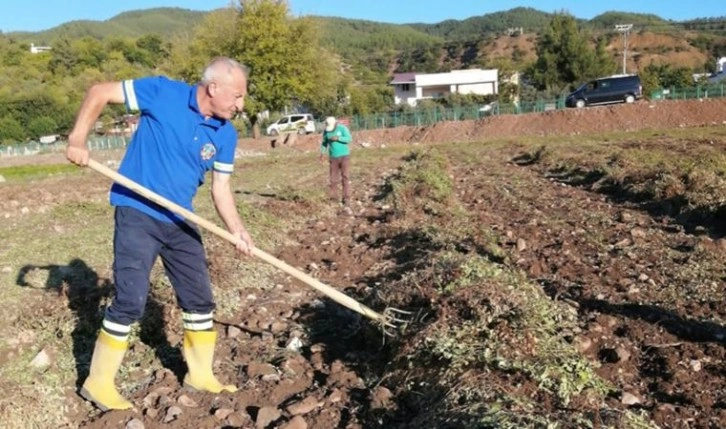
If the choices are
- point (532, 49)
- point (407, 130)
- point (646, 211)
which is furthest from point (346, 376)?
point (532, 49)

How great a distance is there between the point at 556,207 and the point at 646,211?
120 cm

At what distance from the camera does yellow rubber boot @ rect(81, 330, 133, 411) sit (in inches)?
152

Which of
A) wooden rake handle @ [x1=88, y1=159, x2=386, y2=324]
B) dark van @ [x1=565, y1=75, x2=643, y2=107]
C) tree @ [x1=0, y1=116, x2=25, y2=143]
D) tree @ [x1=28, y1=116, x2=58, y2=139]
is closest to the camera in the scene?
wooden rake handle @ [x1=88, y1=159, x2=386, y2=324]

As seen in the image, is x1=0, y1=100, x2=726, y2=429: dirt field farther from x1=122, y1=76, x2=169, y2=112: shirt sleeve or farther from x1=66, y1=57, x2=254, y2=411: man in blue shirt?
x1=122, y1=76, x2=169, y2=112: shirt sleeve

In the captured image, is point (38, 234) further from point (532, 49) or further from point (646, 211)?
point (532, 49)

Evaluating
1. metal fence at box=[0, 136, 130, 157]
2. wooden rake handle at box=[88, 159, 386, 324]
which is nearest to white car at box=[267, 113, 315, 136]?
metal fence at box=[0, 136, 130, 157]

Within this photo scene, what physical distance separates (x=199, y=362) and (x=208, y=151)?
1.27 metres

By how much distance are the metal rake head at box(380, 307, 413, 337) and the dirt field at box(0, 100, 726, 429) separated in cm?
7

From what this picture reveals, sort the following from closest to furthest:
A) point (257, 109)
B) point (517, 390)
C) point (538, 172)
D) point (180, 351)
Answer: point (517, 390) < point (180, 351) < point (538, 172) < point (257, 109)

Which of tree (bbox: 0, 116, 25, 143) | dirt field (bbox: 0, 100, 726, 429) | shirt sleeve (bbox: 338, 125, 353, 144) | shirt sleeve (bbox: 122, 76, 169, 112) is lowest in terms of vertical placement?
tree (bbox: 0, 116, 25, 143)

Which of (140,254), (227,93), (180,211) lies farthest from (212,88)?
(140,254)

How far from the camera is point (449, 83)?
85500 millimetres

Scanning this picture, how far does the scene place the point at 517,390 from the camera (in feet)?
10.5

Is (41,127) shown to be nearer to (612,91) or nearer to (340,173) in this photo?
(612,91)
